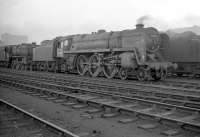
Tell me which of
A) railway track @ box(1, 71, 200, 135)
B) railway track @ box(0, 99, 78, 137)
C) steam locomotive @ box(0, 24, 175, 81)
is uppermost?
steam locomotive @ box(0, 24, 175, 81)

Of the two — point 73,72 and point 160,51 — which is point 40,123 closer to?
point 160,51

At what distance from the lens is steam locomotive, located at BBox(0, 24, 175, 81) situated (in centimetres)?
1374

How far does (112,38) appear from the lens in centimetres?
1579

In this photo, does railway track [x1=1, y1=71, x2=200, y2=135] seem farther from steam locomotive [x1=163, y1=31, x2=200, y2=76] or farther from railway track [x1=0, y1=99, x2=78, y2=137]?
steam locomotive [x1=163, y1=31, x2=200, y2=76]

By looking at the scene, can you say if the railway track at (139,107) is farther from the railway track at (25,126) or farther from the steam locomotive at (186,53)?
the steam locomotive at (186,53)

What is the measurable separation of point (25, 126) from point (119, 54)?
10.2 metres

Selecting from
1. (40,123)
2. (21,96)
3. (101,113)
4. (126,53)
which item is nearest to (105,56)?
(126,53)

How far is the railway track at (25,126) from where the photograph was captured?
4.88 metres

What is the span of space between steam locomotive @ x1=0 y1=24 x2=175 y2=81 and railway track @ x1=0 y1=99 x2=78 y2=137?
8.39 m

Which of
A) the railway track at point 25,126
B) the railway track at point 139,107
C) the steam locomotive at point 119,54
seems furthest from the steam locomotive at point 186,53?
the railway track at point 25,126

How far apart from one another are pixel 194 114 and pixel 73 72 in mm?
14337

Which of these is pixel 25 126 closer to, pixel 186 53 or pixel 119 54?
pixel 119 54

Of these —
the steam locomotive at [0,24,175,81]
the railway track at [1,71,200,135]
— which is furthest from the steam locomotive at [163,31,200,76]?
the railway track at [1,71,200,135]

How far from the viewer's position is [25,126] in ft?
18.0
